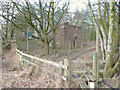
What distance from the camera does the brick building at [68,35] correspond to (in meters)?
19.8

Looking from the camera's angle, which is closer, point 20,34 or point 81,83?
point 81,83

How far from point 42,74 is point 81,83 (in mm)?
2145

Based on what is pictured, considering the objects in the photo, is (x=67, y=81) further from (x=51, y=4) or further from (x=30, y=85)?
(x=51, y=4)

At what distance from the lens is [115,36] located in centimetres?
524

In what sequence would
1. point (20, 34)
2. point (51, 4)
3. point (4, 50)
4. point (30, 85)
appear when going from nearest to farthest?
point (30, 85) < point (51, 4) < point (4, 50) < point (20, 34)

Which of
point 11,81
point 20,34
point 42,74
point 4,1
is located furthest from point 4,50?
point 42,74

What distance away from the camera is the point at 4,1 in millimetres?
11438

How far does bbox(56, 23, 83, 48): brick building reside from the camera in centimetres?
1977

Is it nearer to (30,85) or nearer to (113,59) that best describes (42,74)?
(30,85)

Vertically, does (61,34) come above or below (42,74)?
above

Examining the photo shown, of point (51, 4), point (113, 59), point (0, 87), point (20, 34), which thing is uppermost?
point (51, 4)

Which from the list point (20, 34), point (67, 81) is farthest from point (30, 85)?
point (20, 34)

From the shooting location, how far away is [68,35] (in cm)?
2045

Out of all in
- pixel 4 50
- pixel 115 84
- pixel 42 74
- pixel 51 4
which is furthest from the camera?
pixel 4 50
